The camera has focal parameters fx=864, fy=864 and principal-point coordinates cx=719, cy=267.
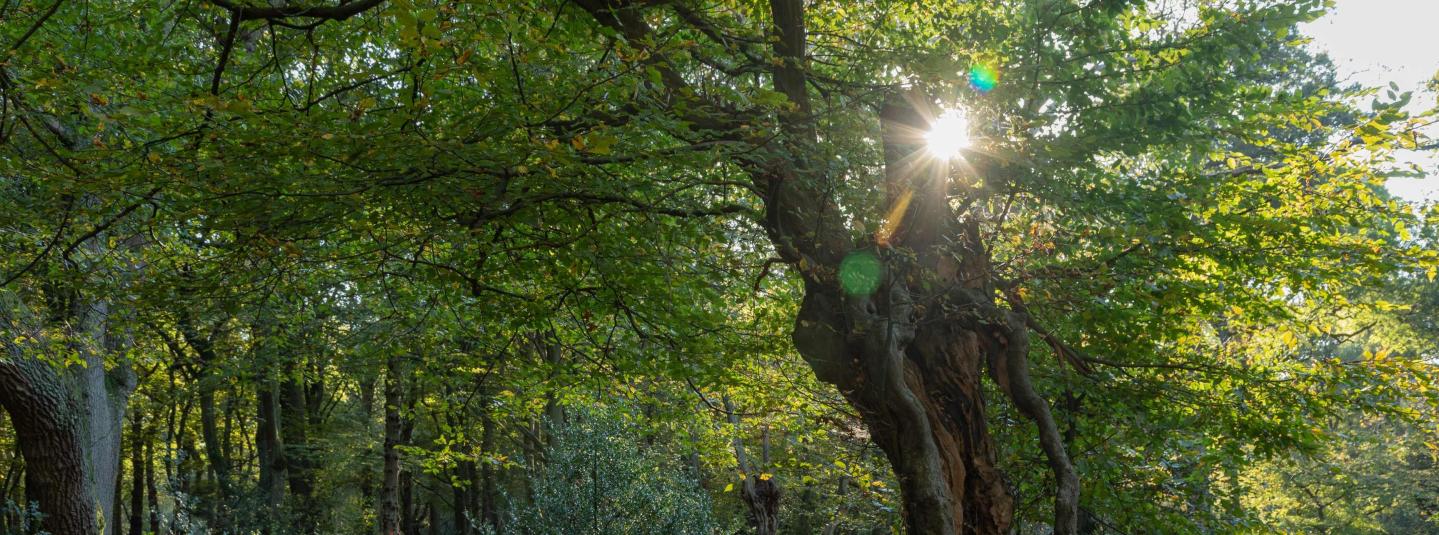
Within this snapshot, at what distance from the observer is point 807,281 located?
6.10 metres

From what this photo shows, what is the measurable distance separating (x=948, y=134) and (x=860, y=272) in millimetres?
1099

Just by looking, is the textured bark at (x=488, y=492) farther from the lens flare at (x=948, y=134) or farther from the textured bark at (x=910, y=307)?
the lens flare at (x=948, y=134)

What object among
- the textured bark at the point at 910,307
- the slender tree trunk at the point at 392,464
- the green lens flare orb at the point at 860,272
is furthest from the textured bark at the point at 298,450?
the green lens flare orb at the point at 860,272

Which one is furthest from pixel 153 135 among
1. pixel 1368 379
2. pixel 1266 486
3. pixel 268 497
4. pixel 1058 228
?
pixel 1266 486

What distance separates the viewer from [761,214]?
20.1 feet

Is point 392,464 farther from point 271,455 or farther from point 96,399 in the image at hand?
point 271,455

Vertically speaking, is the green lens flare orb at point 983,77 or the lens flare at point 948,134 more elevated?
the green lens flare orb at point 983,77

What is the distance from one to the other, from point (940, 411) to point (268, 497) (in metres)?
16.8

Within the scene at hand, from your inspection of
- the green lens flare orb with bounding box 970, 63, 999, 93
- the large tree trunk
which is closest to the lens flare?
the green lens flare orb with bounding box 970, 63, 999, 93

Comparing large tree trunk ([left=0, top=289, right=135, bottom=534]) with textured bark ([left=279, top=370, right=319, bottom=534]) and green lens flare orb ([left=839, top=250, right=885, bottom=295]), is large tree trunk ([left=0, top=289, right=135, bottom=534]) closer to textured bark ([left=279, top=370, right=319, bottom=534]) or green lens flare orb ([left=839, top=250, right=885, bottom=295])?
green lens flare orb ([left=839, top=250, right=885, bottom=295])

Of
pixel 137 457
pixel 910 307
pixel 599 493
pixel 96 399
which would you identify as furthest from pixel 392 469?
pixel 137 457

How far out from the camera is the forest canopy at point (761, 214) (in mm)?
4922

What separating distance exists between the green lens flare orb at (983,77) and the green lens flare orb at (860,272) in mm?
1389

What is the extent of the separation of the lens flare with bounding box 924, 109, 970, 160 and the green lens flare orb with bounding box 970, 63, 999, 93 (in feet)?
0.95
